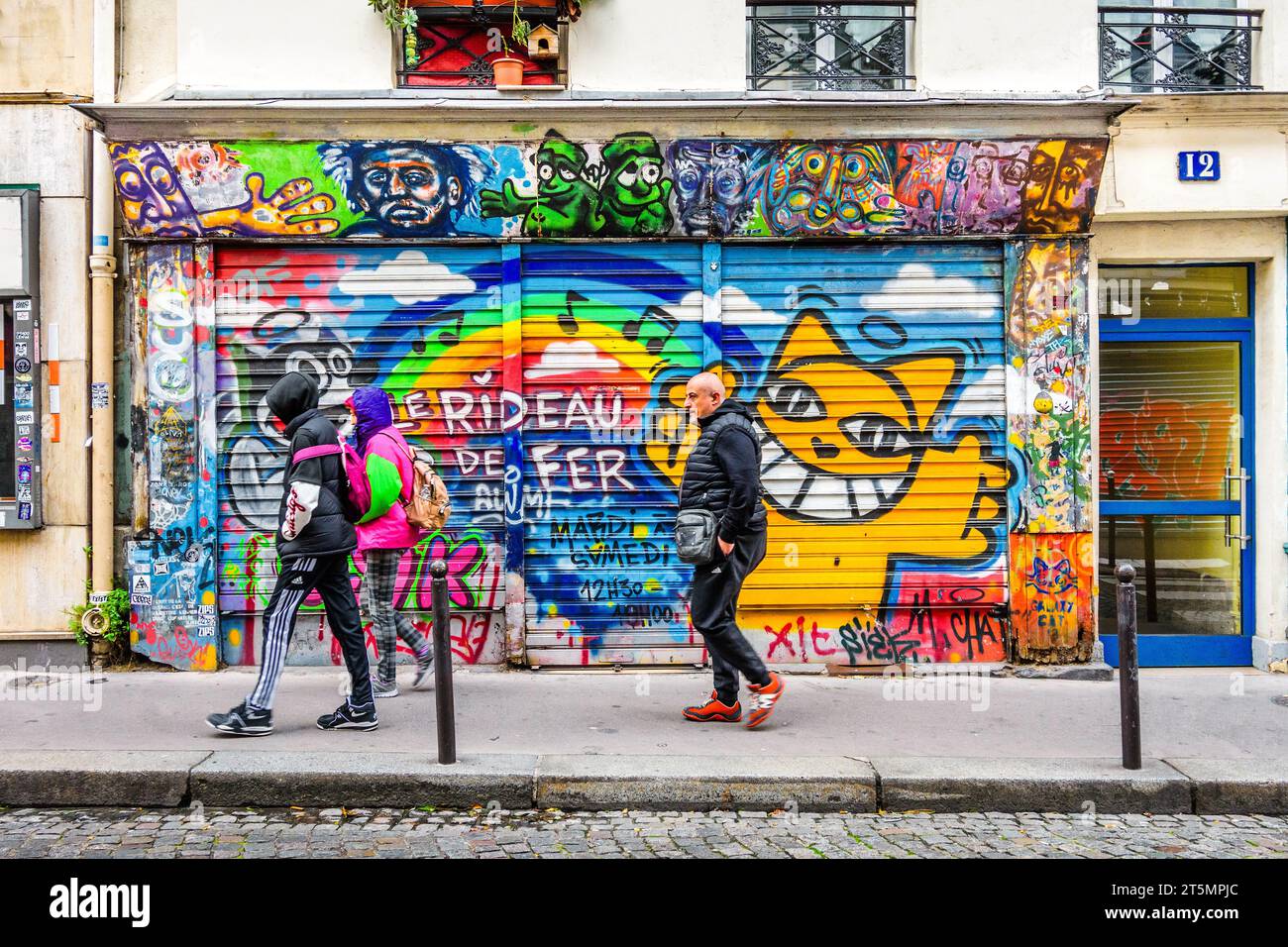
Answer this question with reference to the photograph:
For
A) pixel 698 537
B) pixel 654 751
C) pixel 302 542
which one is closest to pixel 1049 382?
pixel 698 537

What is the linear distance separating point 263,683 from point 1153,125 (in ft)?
22.6

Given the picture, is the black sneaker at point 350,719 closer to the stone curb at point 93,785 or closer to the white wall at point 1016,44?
the stone curb at point 93,785

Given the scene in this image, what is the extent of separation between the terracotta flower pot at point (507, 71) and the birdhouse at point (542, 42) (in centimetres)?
14

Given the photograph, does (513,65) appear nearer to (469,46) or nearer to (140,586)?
(469,46)

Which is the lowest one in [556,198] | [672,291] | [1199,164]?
[672,291]

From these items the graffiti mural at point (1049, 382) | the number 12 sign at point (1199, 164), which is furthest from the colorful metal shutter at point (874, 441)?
the number 12 sign at point (1199, 164)

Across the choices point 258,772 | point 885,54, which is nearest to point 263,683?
point 258,772

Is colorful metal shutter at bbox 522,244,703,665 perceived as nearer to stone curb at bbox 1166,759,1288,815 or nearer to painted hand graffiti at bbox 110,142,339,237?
painted hand graffiti at bbox 110,142,339,237

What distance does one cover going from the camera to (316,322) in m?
7.80

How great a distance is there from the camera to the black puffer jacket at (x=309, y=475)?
230 inches

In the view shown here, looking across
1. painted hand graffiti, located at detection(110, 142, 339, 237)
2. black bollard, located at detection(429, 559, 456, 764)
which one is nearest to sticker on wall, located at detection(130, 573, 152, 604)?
painted hand graffiti, located at detection(110, 142, 339, 237)

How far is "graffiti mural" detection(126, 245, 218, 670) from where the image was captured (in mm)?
7664

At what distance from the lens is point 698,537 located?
6.00 m

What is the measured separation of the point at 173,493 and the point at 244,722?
2400mm
